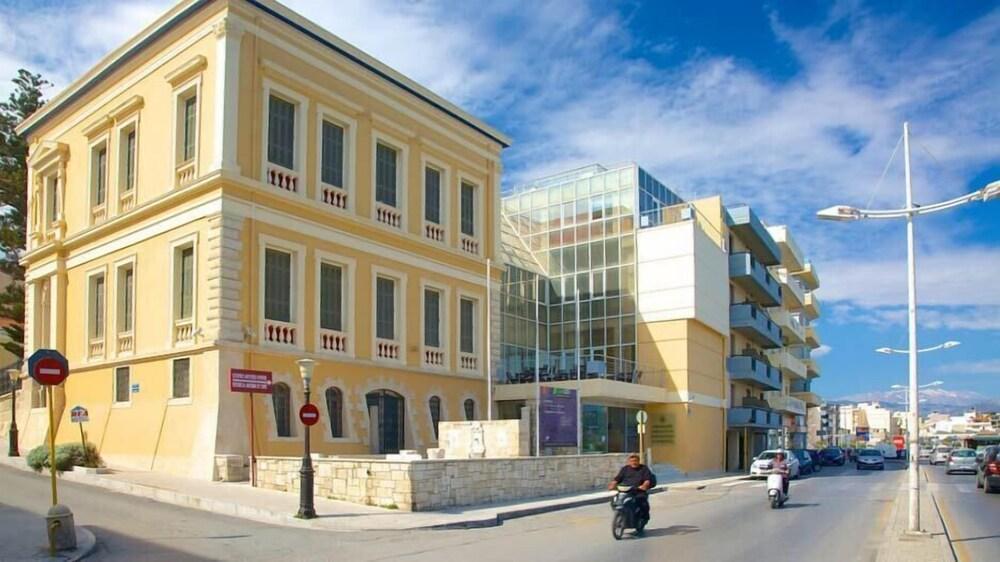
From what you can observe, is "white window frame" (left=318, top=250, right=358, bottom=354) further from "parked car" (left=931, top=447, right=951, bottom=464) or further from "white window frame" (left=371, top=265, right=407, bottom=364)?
"parked car" (left=931, top=447, right=951, bottom=464)

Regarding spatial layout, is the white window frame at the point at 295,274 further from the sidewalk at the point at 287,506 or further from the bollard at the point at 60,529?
the bollard at the point at 60,529

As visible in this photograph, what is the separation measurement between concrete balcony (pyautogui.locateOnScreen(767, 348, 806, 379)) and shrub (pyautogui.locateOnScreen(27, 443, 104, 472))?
5133cm

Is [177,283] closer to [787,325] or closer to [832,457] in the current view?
[787,325]

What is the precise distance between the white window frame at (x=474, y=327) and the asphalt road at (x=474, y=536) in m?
13.2

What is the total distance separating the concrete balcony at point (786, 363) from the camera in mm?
67438

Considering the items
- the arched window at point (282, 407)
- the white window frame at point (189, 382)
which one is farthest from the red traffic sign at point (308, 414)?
the arched window at point (282, 407)

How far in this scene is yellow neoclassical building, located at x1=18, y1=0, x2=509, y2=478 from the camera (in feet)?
84.7

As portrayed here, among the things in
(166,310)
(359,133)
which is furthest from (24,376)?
(359,133)

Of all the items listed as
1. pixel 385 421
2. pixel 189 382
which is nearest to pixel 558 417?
pixel 385 421

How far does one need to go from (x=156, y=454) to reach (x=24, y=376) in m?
11.3

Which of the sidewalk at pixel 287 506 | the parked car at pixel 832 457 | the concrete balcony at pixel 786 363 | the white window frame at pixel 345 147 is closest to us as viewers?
the sidewalk at pixel 287 506

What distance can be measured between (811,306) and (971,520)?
68.0 meters

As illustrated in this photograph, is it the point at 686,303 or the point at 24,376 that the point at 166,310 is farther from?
the point at 686,303

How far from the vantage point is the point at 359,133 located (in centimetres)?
3089
